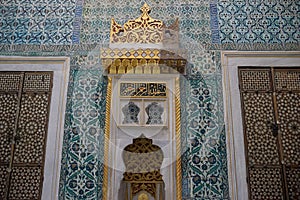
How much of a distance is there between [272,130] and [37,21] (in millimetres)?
2826

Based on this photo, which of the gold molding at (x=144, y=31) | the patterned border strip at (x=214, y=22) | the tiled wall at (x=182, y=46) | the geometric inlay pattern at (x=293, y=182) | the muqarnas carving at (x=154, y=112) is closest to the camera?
the geometric inlay pattern at (x=293, y=182)

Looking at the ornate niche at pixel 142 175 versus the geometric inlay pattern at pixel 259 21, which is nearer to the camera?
the ornate niche at pixel 142 175

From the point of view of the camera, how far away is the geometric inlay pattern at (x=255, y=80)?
4.27 m

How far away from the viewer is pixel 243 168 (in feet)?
13.0

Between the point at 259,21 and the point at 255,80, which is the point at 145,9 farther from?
the point at 255,80

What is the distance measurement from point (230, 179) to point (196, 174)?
0.33m

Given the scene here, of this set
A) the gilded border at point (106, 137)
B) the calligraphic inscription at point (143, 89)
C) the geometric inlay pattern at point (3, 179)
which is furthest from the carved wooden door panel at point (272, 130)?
the geometric inlay pattern at point (3, 179)

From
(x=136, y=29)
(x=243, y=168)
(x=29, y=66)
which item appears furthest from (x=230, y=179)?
(x=29, y=66)

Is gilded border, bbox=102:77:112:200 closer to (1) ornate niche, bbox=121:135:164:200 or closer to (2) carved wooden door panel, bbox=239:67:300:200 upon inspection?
(1) ornate niche, bbox=121:135:164:200

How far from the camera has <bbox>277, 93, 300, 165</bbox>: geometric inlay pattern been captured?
13.1 ft

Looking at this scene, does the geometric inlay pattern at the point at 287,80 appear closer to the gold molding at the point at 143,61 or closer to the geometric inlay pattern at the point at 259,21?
the geometric inlay pattern at the point at 259,21

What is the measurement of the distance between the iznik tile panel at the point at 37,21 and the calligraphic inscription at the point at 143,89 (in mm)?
863

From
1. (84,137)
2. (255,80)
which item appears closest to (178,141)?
(84,137)

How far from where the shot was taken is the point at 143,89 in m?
4.26
